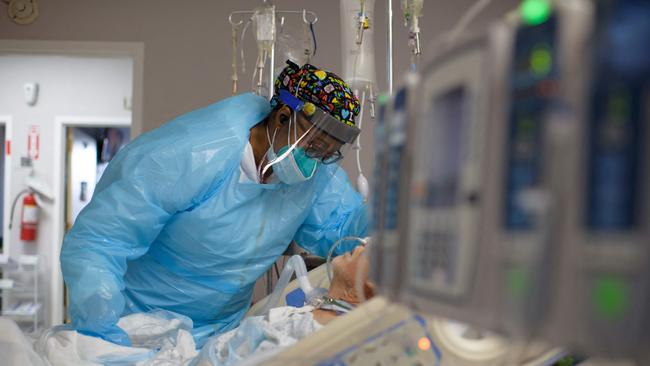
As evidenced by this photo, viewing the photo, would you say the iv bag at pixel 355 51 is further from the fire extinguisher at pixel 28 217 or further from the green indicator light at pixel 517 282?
the fire extinguisher at pixel 28 217

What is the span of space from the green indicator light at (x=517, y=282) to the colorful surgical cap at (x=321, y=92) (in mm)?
1453

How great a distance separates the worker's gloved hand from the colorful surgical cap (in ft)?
2.52

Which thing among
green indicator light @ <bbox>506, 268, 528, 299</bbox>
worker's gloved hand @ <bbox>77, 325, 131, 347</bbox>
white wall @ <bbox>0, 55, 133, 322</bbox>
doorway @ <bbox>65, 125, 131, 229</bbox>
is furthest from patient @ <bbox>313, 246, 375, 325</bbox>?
doorway @ <bbox>65, 125, 131, 229</bbox>

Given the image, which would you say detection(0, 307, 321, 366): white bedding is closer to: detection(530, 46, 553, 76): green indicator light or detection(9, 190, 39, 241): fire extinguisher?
detection(530, 46, 553, 76): green indicator light

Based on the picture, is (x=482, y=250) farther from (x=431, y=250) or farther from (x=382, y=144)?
(x=382, y=144)

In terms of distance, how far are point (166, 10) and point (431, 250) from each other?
3785mm

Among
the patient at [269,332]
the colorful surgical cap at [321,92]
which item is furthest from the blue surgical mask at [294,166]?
the patient at [269,332]

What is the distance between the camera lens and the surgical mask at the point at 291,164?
1980 mm

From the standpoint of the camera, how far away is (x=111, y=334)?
1668 millimetres

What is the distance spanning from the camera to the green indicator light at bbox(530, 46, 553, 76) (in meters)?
0.47

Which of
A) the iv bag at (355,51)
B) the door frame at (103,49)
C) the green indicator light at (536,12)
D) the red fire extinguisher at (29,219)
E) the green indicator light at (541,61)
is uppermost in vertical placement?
the door frame at (103,49)

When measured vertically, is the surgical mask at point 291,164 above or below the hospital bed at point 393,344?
above

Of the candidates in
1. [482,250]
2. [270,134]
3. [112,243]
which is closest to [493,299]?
[482,250]

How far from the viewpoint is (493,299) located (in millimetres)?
514
